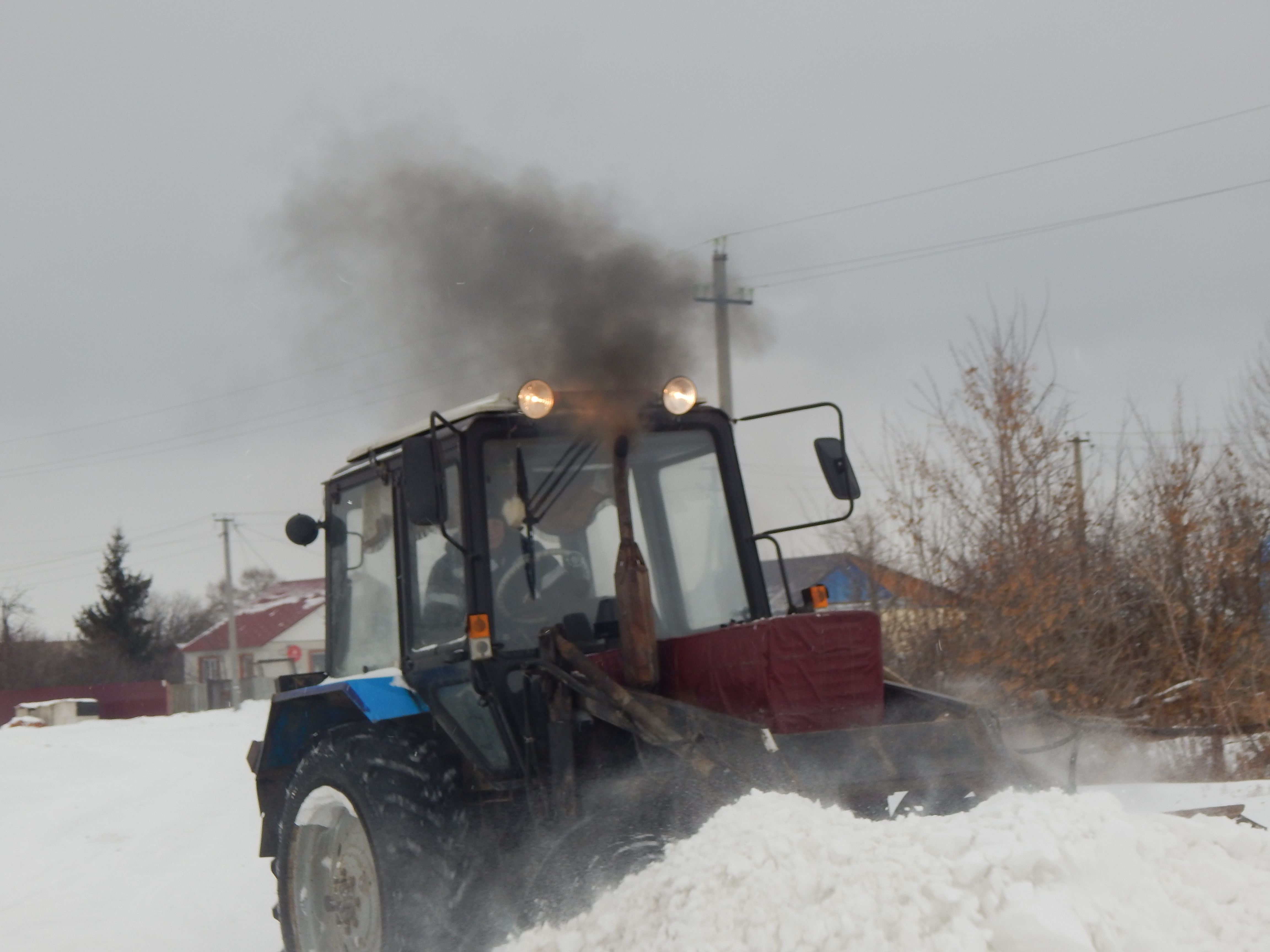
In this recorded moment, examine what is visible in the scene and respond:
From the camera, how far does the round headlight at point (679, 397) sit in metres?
4.96

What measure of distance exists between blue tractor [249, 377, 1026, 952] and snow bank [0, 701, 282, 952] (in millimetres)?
2289

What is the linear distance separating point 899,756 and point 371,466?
2.56 metres

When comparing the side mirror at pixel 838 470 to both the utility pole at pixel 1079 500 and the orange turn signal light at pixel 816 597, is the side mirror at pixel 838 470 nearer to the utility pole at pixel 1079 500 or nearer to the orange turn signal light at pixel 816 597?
the orange turn signal light at pixel 816 597

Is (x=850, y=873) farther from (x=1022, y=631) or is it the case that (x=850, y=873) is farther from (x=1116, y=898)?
(x=1022, y=631)

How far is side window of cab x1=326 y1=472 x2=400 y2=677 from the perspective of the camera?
18.0 ft

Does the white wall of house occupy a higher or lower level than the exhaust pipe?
higher

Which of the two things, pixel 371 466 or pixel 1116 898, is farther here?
pixel 371 466

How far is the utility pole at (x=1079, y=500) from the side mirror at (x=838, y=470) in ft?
21.4

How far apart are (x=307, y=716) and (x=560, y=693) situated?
5.34 feet

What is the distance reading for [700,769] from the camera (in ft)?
13.3

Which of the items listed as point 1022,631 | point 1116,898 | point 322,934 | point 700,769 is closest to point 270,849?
point 322,934

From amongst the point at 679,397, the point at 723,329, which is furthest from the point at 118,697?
the point at 679,397

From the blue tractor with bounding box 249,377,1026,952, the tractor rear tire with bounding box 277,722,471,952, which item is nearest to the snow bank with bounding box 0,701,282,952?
the tractor rear tire with bounding box 277,722,471,952

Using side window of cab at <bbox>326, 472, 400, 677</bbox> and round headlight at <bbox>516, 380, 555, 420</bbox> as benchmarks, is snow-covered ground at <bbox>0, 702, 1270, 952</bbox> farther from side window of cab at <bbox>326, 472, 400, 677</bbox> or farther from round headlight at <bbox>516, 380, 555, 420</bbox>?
side window of cab at <bbox>326, 472, 400, 677</bbox>
